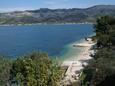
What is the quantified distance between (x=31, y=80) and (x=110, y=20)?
4951 centimetres

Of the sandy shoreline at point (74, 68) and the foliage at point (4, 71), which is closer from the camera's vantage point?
the foliage at point (4, 71)

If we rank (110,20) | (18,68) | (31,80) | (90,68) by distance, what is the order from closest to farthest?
(31,80) → (18,68) → (90,68) → (110,20)

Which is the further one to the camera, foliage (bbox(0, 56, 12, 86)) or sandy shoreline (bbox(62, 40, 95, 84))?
sandy shoreline (bbox(62, 40, 95, 84))

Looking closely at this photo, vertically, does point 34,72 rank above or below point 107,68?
above

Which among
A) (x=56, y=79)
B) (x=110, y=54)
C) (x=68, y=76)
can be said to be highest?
(x=56, y=79)

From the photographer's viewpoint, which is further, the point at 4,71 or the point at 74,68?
the point at 74,68

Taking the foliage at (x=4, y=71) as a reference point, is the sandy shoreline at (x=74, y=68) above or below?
below

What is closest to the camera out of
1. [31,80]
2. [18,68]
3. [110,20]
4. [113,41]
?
[31,80]

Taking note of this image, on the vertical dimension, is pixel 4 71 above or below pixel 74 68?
above

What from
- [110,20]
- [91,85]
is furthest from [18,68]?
[110,20]

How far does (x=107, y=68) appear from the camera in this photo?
102ft

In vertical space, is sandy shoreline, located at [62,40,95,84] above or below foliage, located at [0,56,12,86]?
below

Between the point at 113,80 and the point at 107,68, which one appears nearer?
the point at 113,80

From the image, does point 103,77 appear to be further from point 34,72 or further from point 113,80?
point 34,72
